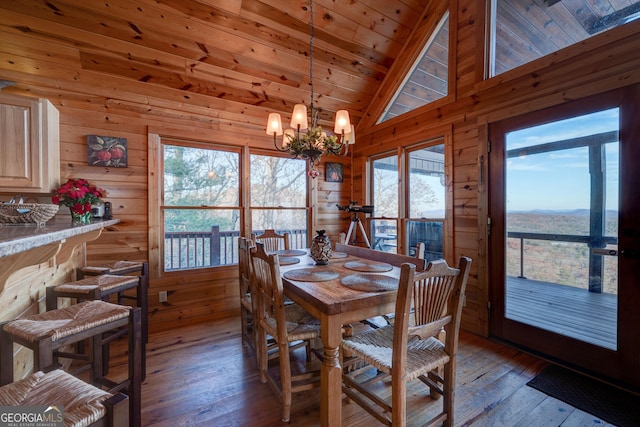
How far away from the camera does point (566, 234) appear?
2164 mm

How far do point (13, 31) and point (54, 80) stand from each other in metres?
0.39

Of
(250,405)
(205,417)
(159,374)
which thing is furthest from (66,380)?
(159,374)

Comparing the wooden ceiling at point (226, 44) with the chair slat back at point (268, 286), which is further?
the wooden ceiling at point (226, 44)

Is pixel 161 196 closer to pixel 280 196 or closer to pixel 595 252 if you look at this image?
pixel 280 196

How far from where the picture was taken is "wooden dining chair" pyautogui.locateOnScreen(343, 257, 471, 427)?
1.25 meters

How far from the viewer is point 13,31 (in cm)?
223

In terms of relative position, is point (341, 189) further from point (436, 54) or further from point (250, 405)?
point (250, 405)

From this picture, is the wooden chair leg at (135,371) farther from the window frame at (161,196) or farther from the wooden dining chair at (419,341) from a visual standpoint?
the window frame at (161,196)

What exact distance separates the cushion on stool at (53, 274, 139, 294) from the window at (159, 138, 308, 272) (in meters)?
1.06

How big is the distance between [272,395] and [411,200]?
2.67m

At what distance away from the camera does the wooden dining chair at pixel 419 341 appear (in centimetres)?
125

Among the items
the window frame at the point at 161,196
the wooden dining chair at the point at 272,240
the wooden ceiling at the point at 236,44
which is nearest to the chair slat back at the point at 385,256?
the wooden dining chair at the point at 272,240

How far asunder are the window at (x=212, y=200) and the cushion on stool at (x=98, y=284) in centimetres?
106

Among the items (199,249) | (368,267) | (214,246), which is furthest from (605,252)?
(199,249)
